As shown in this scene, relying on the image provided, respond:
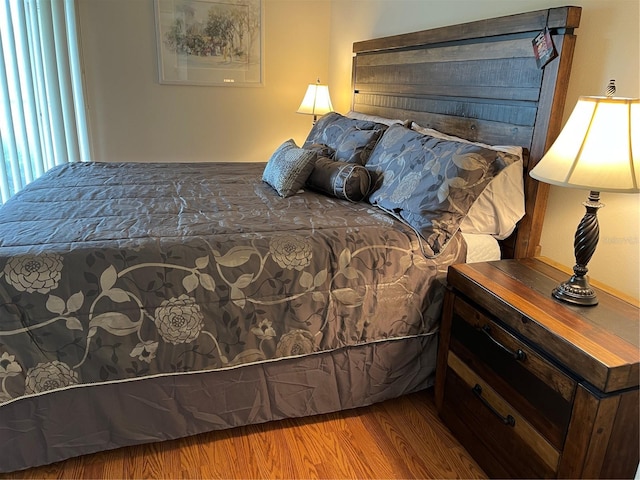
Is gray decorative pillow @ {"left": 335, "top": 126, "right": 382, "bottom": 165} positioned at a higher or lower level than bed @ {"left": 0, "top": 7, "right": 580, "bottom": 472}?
higher

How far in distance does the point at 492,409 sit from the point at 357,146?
137cm

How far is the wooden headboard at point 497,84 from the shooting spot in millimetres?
1707

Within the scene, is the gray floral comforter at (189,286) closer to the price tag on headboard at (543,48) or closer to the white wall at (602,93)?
the white wall at (602,93)

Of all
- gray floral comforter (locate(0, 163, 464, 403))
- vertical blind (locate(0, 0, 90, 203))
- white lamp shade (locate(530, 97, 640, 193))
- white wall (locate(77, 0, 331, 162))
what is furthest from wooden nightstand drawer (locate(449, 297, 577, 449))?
vertical blind (locate(0, 0, 90, 203))

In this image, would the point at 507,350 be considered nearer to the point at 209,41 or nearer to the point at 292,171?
the point at 292,171

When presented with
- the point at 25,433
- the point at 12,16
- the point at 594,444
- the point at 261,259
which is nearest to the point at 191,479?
the point at 25,433

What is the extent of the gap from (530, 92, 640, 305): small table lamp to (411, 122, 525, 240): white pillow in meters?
0.48

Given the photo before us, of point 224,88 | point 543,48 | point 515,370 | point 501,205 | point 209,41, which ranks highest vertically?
point 209,41

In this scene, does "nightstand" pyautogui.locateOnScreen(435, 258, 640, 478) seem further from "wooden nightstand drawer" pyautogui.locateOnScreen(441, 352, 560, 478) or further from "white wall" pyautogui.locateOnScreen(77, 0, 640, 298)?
"white wall" pyautogui.locateOnScreen(77, 0, 640, 298)

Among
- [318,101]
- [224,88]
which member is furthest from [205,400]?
[224,88]

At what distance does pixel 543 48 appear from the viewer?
1.71m

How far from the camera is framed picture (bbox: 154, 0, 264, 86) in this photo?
3.60 meters

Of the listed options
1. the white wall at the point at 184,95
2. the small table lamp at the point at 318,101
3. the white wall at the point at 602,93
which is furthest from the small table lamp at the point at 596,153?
the white wall at the point at 184,95

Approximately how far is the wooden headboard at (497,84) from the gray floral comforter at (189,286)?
477 millimetres
